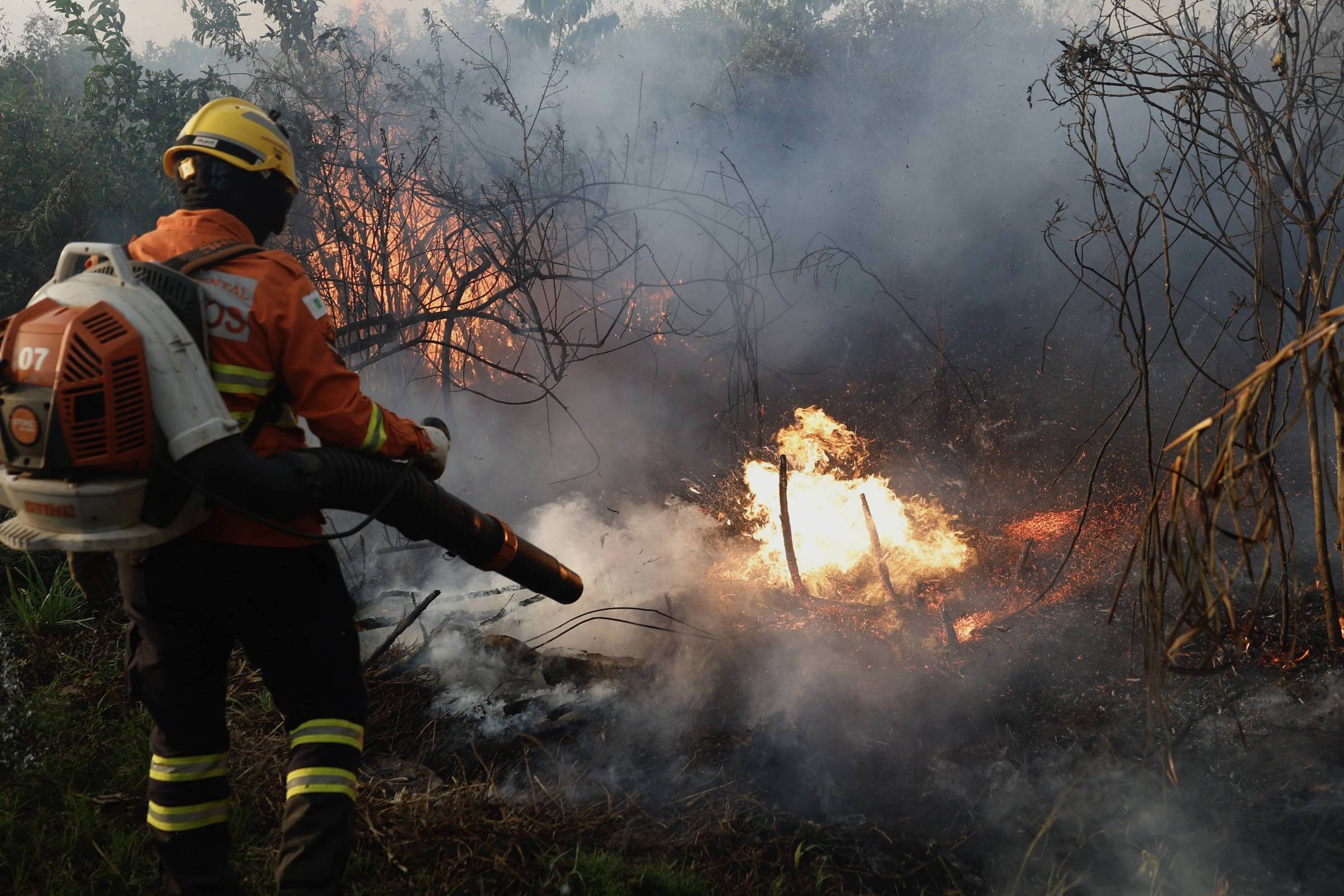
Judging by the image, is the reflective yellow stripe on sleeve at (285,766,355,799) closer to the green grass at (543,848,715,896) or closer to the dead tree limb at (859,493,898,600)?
the green grass at (543,848,715,896)

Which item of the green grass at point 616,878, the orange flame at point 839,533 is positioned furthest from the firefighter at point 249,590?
the orange flame at point 839,533

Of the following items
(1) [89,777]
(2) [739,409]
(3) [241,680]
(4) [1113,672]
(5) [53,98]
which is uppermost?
(5) [53,98]

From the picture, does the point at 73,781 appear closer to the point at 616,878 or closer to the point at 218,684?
the point at 218,684

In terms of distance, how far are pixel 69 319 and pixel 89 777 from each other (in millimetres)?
2078

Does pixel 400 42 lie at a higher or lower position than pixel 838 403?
higher

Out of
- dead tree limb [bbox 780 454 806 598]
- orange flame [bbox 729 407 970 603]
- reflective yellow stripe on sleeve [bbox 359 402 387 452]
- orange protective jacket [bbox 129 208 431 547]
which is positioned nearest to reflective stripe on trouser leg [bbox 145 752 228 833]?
orange protective jacket [bbox 129 208 431 547]

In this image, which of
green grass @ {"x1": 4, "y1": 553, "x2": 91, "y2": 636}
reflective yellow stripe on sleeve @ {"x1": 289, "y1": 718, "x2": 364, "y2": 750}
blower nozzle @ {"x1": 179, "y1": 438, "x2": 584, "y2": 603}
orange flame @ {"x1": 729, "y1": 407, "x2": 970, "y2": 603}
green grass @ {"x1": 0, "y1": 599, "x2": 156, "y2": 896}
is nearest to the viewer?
blower nozzle @ {"x1": 179, "y1": 438, "x2": 584, "y2": 603}

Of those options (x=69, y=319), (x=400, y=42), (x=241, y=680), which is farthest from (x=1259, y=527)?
(x=400, y=42)

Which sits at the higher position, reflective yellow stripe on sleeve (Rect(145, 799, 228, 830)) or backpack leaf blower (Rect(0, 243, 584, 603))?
backpack leaf blower (Rect(0, 243, 584, 603))

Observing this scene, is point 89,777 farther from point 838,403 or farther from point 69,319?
point 838,403

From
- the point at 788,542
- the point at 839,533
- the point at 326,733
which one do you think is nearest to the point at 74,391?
the point at 326,733

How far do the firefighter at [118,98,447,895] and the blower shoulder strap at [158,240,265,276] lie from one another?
1 cm

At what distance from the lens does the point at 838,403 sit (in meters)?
9.11

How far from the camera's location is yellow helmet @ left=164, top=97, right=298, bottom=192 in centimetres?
239
